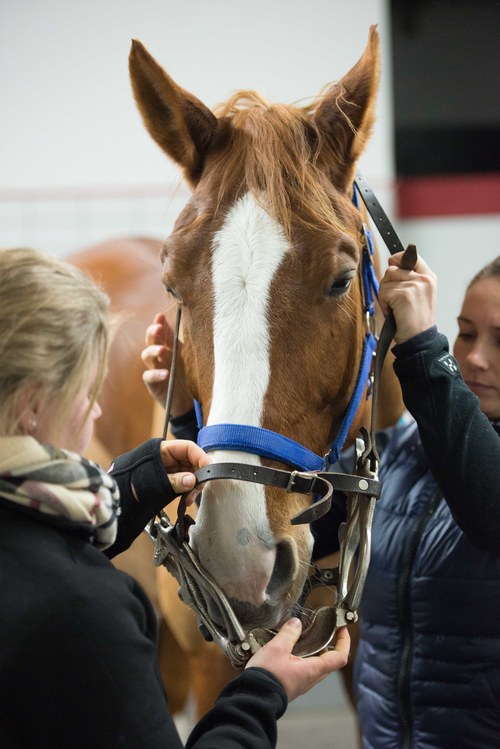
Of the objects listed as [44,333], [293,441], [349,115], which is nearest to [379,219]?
[349,115]

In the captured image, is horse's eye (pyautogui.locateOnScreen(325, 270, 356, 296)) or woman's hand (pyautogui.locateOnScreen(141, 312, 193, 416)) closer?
horse's eye (pyautogui.locateOnScreen(325, 270, 356, 296))

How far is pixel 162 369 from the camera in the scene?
1.28 m

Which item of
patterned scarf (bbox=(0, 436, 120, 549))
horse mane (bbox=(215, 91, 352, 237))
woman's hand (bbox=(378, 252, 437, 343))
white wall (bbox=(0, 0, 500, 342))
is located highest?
white wall (bbox=(0, 0, 500, 342))

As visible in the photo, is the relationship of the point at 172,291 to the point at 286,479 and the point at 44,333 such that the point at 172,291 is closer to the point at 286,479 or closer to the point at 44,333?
the point at 286,479

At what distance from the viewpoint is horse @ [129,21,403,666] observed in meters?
0.95

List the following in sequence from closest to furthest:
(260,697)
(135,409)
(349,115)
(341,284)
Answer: (260,697), (341,284), (349,115), (135,409)

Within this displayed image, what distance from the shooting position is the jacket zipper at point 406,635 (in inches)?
44.2

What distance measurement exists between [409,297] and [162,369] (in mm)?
428

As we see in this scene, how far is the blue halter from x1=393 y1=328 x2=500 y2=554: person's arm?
110 mm

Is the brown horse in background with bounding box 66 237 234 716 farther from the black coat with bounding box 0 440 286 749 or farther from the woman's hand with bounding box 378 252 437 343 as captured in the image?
the black coat with bounding box 0 440 286 749

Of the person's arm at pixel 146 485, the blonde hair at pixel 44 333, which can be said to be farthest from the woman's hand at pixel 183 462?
the blonde hair at pixel 44 333

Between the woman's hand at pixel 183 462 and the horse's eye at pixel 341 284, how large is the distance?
0.27 metres

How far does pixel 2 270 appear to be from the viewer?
28.6 inches

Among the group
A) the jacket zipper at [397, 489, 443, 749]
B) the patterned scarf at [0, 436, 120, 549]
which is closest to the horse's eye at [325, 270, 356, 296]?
the jacket zipper at [397, 489, 443, 749]
